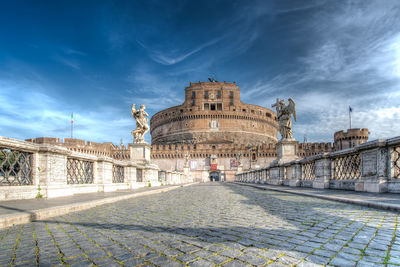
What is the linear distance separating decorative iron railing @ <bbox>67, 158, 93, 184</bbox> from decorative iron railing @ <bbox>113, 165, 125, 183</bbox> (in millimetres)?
1799

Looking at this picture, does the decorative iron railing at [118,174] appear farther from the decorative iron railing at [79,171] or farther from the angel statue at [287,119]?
the angel statue at [287,119]

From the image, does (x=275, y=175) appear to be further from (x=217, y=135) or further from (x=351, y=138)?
(x=217, y=135)

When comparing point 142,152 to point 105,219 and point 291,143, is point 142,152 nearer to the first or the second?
point 291,143

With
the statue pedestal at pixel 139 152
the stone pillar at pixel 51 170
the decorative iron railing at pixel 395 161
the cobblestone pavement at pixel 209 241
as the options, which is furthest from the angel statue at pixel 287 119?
the stone pillar at pixel 51 170

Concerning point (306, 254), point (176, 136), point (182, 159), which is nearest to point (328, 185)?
point (306, 254)

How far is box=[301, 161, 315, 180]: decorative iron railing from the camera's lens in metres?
10.3

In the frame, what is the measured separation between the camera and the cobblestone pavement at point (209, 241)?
2.05 meters

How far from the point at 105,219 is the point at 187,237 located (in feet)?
5.74

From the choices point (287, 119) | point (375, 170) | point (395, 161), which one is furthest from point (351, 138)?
point (395, 161)

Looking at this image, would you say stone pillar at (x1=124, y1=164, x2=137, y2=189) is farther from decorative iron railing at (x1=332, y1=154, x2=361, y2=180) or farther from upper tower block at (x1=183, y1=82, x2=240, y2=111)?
upper tower block at (x1=183, y1=82, x2=240, y2=111)

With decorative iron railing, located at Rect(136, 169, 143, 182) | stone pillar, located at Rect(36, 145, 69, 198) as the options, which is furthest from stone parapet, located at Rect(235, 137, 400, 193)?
stone pillar, located at Rect(36, 145, 69, 198)

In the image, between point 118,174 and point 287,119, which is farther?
point 287,119

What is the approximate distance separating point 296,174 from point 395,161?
5821 millimetres

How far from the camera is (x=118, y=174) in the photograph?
430 inches
